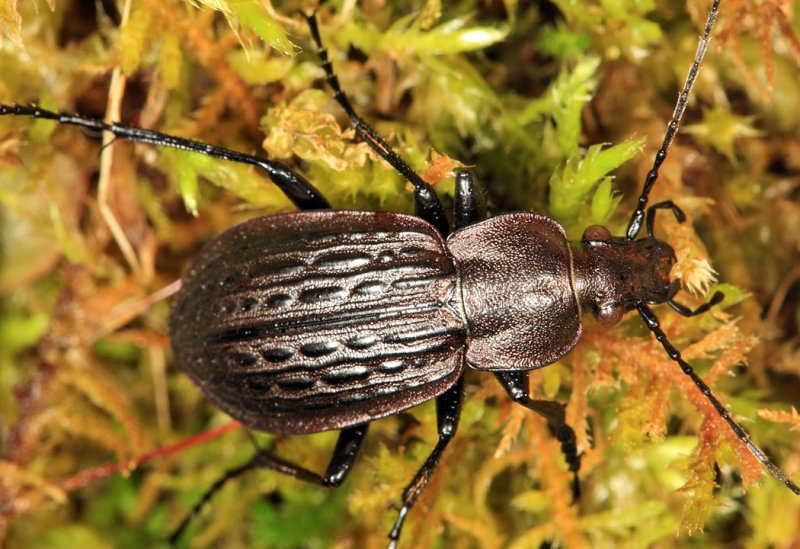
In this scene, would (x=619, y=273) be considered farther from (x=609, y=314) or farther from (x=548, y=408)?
(x=548, y=408)

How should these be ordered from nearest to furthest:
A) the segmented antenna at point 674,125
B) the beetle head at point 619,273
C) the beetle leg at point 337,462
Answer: the segmented antenna at point 674,125, the beetle head at point 619,273, the beetle leg at point 337,462

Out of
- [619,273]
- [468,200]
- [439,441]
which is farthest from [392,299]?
[619,273]

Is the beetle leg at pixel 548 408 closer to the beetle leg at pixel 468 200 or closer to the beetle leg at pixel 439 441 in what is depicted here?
the beetle leg at pixel 439 441

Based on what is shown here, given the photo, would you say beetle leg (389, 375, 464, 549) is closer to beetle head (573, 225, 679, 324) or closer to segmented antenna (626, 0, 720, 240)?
beetle head (573, 225, 679, 324)

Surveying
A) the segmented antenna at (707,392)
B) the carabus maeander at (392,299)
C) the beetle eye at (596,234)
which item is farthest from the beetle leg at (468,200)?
the segmented antenna at (707,392)

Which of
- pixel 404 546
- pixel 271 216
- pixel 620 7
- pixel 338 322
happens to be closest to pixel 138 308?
pixel 271 216

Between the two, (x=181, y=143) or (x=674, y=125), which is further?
(x=181, y=143)

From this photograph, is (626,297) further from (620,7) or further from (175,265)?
(175,265)
